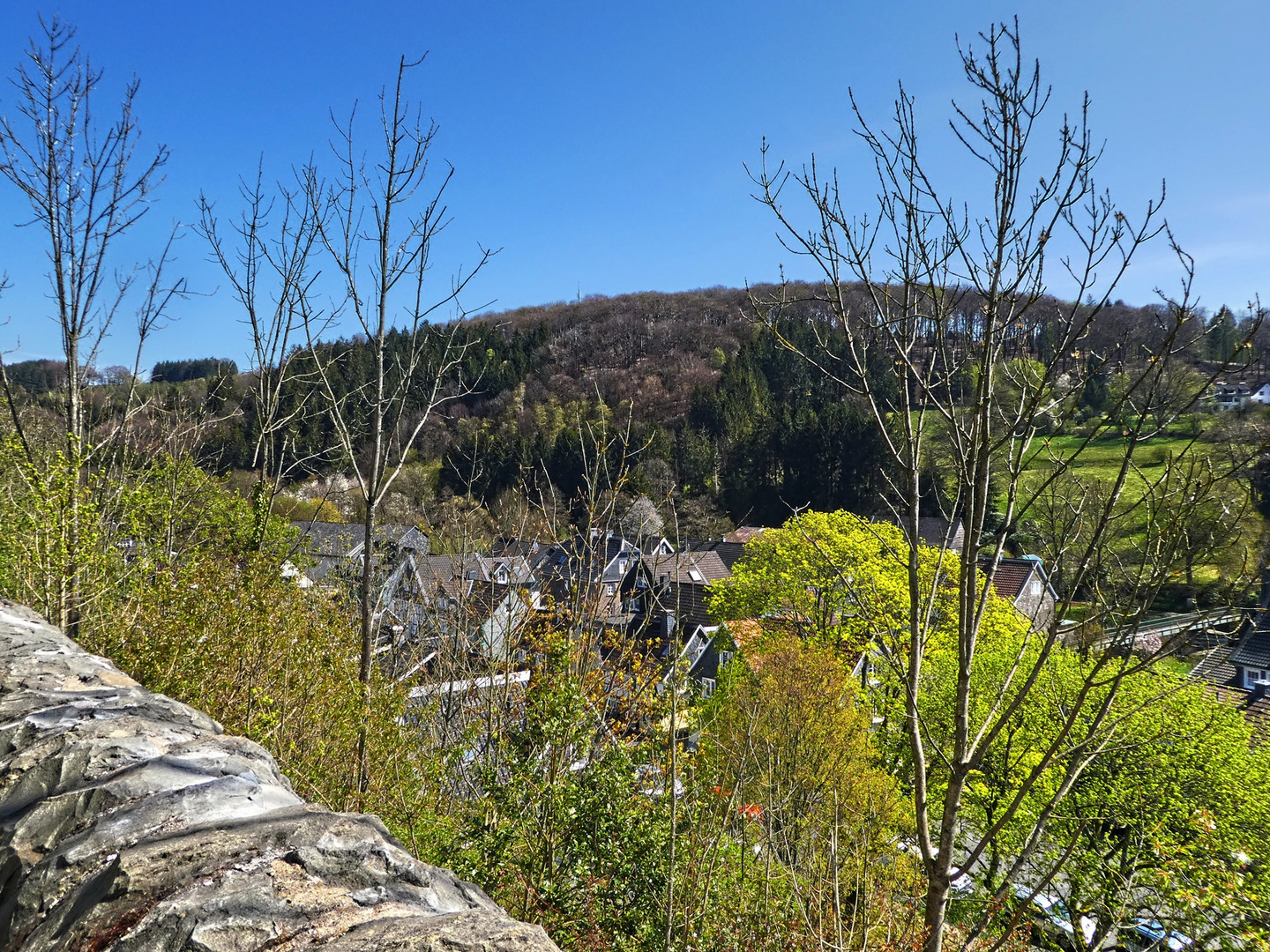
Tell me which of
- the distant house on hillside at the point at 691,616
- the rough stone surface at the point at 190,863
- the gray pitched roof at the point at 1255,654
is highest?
the rough stone surface at the point at 190,863

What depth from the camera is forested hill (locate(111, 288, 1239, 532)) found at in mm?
43562

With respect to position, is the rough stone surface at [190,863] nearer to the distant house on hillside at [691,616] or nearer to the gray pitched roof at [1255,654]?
the distant house on hillside at [691,616]

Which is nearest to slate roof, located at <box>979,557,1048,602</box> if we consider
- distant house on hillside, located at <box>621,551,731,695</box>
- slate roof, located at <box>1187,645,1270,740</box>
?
slate roof, located at <box>1187,645,1270,740</box>

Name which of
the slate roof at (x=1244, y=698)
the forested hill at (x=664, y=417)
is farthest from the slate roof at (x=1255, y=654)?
the forested hill at (x=664, y=417)

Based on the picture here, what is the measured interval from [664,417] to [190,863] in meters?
63.0

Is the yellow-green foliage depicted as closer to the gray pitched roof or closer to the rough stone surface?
the gray pitched roof

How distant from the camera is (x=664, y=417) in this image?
64250mm

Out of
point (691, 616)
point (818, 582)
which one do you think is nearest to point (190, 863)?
point (818, 582)

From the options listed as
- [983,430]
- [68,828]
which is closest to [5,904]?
[68,828]

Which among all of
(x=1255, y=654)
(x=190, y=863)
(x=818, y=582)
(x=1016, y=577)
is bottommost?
(x=1255, y=654)

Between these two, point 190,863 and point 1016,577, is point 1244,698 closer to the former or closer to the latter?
point 1016,577

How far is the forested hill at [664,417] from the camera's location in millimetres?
43562

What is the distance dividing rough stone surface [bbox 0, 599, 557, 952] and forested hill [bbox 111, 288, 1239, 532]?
18597 mm

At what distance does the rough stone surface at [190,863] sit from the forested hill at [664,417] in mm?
18597
